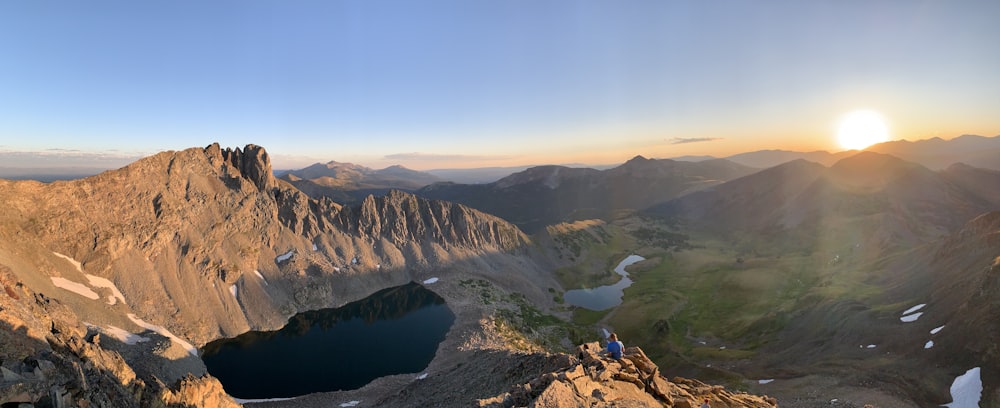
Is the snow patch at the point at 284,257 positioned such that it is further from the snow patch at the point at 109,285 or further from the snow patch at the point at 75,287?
the snow patch at the point at 75,287

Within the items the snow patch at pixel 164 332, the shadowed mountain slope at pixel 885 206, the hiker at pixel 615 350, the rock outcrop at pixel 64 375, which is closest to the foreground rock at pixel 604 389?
the hiker at pixel 615 350

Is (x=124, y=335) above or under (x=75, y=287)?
under

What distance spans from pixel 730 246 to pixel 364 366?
163 m

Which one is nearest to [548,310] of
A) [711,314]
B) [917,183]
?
[711,314]

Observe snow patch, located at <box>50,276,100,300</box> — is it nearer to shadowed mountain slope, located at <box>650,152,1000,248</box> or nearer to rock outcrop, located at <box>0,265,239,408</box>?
rock outcrop, located at <box>0,265,239,408</box>

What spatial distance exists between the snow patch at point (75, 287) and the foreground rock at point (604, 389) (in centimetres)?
7354

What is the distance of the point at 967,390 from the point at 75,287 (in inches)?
4268

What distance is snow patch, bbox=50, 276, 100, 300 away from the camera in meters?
62.7

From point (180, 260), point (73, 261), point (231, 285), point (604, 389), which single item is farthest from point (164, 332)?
point (604, 389)

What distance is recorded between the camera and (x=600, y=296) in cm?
12056

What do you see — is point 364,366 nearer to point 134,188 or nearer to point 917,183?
point 134,188

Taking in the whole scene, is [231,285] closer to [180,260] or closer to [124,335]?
[180,260]

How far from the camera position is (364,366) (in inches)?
2741

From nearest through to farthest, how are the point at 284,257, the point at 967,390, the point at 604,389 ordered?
the point at 604,389 → the point at 967,390 → the point at 284,257
